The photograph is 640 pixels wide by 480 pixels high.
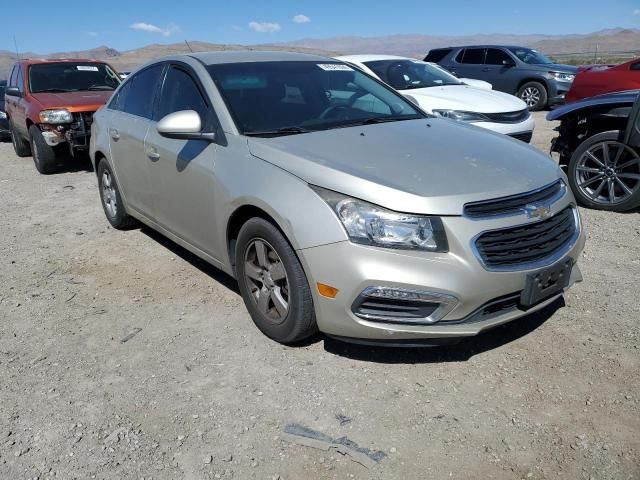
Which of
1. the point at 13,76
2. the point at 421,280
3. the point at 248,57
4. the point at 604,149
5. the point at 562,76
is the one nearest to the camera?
the point at 421,280

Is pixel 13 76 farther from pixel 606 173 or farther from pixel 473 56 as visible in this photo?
pixel 473 56

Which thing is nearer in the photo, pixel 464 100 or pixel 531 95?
pixel 464 100

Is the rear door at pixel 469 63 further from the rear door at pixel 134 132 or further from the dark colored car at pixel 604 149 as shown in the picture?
the rear door at pixel 134 132

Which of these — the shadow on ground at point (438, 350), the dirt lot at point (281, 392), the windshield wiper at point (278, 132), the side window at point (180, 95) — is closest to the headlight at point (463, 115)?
the dirt lot at point (281, 392)

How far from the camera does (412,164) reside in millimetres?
2992

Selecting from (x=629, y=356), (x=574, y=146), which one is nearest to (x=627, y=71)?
(x=574, y=146)

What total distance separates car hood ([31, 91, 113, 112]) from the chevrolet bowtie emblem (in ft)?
23.0

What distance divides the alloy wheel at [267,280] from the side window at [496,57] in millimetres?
12861

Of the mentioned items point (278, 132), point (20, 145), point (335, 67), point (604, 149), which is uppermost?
point (335, 67)

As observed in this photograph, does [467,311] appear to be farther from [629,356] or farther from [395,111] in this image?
[395,111]

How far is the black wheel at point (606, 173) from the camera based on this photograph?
17.2 feet

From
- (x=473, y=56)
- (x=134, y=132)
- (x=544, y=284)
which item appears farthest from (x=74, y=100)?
(x=473, y=56)

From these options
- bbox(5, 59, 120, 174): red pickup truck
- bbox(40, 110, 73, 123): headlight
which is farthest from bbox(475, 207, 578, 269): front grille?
bbox(40, 110, 73, 123): headlight

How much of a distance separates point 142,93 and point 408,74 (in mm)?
4871
